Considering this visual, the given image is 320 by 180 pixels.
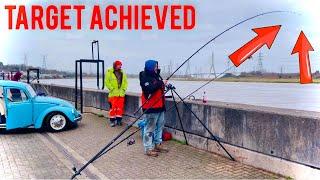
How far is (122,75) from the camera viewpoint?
12.3 metres

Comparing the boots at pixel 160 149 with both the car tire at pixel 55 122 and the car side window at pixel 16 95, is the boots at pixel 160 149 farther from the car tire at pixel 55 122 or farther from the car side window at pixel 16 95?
the car side window at pixel 16 95

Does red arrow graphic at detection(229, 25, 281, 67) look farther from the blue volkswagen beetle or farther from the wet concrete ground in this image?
the blue volkswagen beetle

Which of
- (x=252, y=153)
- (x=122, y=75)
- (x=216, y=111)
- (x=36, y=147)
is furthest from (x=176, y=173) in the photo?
(x=122, y=75)

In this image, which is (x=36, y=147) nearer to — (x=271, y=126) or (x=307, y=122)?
(x=271, y=126)

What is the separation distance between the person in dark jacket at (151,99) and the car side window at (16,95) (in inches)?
188

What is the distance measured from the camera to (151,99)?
319 inches

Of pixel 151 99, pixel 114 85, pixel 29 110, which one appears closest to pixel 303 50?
pixel 151 99

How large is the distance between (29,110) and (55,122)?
30.5 inches

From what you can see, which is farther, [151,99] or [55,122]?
[55,122]

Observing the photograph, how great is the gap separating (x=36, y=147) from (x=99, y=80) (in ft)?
32.5

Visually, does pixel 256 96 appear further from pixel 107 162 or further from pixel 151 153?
pixel 107 162

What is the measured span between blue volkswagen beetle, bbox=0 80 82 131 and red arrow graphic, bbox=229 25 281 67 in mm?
7007

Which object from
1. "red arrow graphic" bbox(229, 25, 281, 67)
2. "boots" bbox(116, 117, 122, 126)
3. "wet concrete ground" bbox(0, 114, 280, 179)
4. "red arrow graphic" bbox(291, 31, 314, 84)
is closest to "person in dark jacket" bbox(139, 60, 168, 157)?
"wet concrete ground" bbox(0, 114, 280, 179)

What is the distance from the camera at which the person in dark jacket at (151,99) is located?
7992mm
